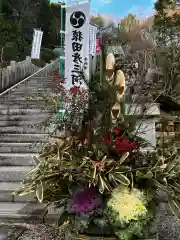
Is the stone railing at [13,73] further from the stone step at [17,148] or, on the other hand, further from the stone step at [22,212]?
the stone step at [22,212]

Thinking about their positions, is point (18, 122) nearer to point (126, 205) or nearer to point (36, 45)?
point (126, 205)

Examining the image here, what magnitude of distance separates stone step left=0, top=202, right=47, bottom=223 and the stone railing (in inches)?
323

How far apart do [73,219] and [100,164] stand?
638mm

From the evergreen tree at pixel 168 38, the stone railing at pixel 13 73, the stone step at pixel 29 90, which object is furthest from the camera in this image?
the stone railing at pixel 13 73

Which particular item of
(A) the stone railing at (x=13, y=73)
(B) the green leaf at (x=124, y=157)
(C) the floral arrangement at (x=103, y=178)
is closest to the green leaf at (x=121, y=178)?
(C) the floral arrangement at (x=103, y=178)

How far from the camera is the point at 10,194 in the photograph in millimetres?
5004

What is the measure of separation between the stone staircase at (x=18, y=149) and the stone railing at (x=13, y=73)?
4.72 feet

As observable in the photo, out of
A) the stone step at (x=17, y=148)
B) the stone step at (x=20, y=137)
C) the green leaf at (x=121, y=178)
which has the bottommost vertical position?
the stone step at (x=17, y=148)

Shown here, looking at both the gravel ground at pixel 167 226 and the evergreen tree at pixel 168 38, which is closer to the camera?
the gravel ground at pixel 167 226

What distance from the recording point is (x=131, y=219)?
3318 millimetres

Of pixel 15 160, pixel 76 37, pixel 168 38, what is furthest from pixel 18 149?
pixel 168 38

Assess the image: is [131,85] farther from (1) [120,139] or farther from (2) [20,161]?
(2) [20,161]

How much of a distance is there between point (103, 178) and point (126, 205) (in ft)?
1.10

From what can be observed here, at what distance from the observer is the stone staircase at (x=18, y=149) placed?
4.68 metres
